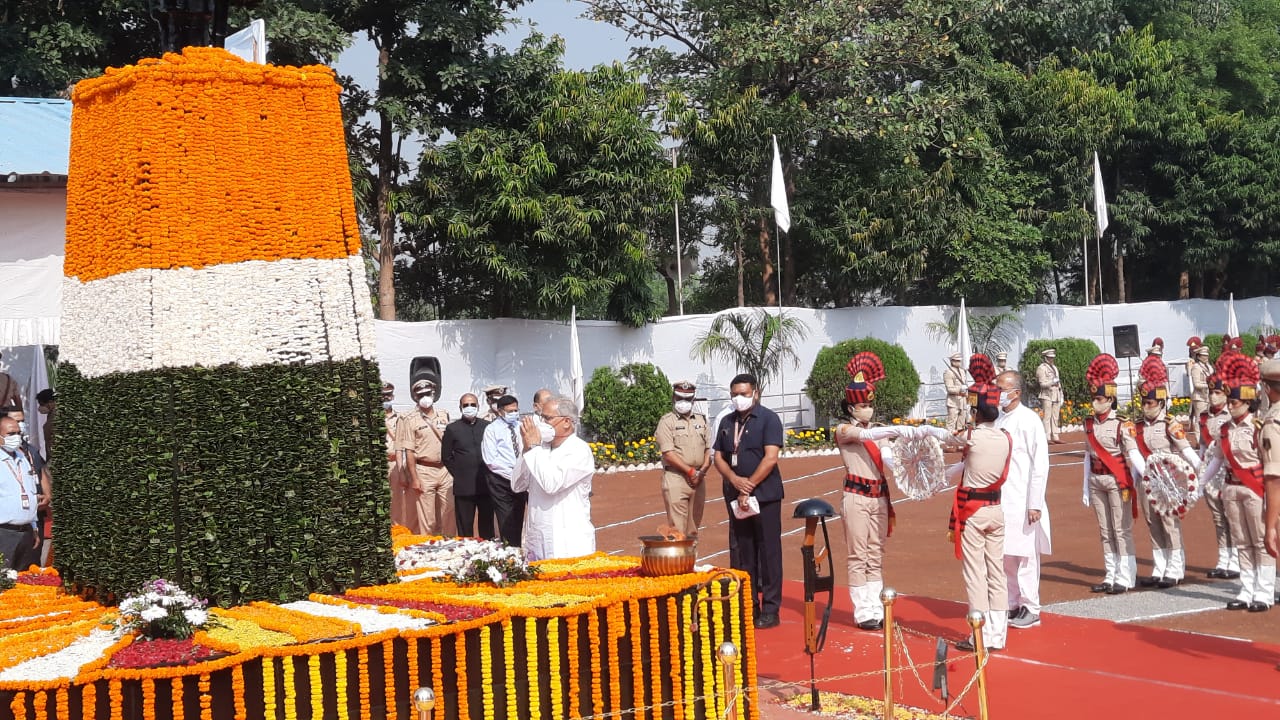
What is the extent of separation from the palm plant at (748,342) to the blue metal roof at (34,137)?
1112 cm

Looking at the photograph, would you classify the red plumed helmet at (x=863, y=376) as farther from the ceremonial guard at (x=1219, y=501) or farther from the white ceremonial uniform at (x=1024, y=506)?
the ceremonial guard at (x=1219, y=501)

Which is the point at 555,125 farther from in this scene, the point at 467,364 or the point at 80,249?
the point at 80,249

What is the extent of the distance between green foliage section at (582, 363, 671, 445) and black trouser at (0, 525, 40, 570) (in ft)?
38.4

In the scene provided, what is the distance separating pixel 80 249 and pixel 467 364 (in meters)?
14.5

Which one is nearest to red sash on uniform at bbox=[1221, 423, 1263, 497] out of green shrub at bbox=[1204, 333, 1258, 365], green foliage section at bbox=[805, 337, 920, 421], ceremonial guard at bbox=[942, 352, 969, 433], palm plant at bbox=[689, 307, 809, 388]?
ceremonial guard at bbox=[942, 352, 969, 433]

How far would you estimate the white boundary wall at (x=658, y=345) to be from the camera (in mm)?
20891

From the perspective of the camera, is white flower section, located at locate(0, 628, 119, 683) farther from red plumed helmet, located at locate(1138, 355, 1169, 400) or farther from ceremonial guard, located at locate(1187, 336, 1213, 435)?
ceremonial guard, located at locate(1187, 336, 1213, 435)

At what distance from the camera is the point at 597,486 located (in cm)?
1839

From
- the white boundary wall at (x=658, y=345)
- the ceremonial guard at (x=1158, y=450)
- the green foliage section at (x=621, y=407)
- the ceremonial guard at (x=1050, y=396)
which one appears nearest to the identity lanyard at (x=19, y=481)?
the ceremonial guard at (x=1158, y=450)

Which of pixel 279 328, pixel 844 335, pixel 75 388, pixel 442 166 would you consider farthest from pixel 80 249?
pixel 844 335

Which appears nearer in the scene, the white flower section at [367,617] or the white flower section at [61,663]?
the white flower section at [61,663]

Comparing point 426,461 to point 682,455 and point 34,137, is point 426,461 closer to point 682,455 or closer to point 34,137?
point 682,455

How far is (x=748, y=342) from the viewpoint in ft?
73.9

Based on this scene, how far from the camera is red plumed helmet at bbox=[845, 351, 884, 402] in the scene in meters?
9.05
